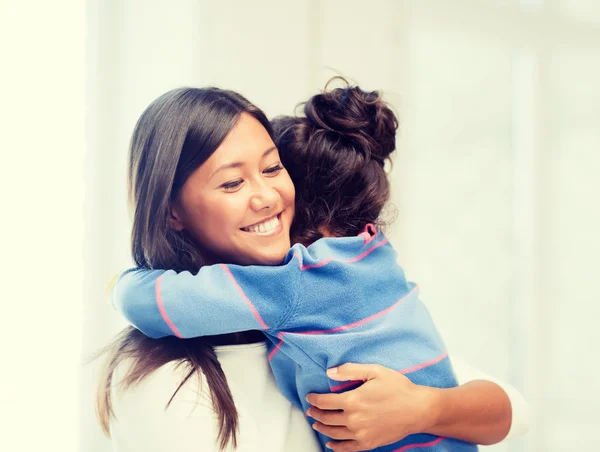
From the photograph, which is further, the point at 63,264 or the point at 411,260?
the point at 411,260

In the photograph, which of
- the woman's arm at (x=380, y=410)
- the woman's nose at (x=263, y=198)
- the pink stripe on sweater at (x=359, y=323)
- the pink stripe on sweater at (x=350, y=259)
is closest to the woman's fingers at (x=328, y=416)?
the woman's arm at (x=380, y=410)

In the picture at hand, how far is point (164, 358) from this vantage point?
0.88 m

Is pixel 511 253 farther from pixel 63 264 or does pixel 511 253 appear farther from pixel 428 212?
pixel 63 264

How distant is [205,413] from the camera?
0.85 m

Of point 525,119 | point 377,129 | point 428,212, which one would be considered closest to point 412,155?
point 428,212

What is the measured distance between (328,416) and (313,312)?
0.16 metres

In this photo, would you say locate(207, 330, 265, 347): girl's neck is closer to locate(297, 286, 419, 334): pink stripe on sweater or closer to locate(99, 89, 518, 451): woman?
locate(99, 89, 518, 451): woman

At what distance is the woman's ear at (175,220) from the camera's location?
1006mm

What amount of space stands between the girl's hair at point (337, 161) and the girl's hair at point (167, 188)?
20cm

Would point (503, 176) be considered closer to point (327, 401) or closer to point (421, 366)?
point (421, 366)

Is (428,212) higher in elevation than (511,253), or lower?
higher

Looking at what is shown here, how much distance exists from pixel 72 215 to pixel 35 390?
1.16 feet

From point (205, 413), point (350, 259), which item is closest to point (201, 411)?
point (205, 413)

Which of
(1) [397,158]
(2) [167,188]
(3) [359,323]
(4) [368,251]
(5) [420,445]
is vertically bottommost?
(5) [420,445]
